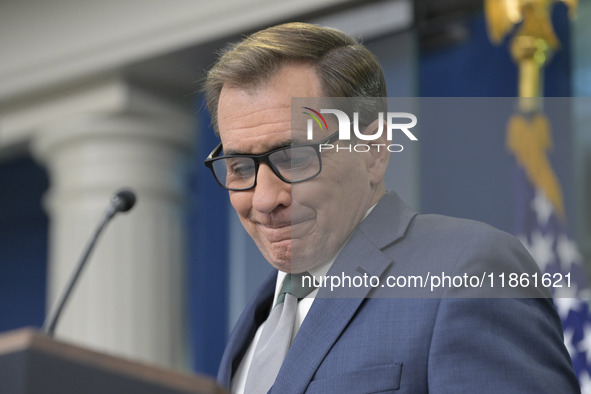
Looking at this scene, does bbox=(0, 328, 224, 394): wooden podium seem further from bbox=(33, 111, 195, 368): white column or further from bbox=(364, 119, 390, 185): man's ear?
bbox=(33, 111, 195, 368): white column

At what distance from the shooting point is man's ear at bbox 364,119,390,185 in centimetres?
133

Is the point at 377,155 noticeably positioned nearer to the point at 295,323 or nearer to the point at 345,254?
the point at 345,254

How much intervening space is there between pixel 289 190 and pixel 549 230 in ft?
7.15

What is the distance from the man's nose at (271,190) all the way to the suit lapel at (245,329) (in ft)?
0.83

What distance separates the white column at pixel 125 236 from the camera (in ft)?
16.4

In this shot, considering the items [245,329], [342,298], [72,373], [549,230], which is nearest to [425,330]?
[342,298]

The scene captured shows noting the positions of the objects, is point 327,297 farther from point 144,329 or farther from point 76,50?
point 76,50

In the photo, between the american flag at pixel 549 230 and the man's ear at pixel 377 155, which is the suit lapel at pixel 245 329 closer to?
the man's ear at pixel 377 155

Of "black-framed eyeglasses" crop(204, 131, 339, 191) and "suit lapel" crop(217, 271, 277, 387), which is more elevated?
"black-framed eyeglasses" crop(204, 131, 339, 191)

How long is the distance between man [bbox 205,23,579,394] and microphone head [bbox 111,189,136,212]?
2.98ft

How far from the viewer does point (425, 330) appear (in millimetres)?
1234

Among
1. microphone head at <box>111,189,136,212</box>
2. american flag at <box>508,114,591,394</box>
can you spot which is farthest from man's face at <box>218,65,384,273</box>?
american flag at <box>508,114,591,394</box>

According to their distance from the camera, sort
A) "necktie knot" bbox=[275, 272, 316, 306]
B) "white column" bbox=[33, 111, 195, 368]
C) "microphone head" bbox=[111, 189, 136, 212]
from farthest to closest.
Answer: "white column" bbox=[33, 111, 195, 368] → "microphone head" bbox=[111, 189, 136, 212] → "necktie knot" bbox=[275, 272, 316, 306]

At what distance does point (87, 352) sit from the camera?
0.87m
